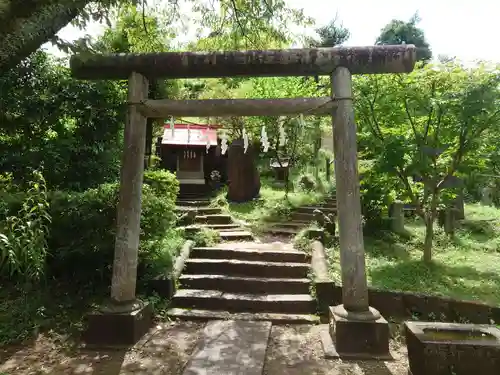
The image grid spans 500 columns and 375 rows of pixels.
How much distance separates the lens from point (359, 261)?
17.7 feet

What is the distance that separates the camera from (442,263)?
361 inches

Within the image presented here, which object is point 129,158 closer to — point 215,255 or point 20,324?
point 20,324

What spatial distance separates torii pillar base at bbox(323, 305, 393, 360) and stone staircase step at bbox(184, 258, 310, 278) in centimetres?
257

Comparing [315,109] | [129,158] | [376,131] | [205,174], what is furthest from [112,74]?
[205,174]

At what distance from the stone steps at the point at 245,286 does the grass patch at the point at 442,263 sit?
947mm

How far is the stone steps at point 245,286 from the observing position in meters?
6.71

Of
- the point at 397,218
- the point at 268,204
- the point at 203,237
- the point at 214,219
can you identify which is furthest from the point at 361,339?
the point at 268,204

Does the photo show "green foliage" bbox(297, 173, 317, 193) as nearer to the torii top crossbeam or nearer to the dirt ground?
the torii top crossbeam

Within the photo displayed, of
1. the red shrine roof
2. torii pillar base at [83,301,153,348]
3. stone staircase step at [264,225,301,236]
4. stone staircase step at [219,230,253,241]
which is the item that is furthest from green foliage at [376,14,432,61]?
torii pillar base at [83,301,153,348]

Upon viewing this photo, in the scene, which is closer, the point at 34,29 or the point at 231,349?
Result: the point at 34,29

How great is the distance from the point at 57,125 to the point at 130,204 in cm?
461

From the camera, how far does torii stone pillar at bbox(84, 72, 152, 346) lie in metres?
5.39

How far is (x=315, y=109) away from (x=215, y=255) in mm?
4557

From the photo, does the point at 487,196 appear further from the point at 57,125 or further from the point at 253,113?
the point at 57,125
